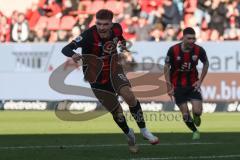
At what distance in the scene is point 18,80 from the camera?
2538 cm

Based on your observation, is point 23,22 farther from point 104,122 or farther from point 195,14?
point 104,122

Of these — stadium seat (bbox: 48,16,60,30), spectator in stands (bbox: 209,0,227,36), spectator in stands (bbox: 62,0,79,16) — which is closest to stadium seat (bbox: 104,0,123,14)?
spectator in stands (bbox: 62,0,79,16)

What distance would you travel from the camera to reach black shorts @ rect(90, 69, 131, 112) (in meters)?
12.2

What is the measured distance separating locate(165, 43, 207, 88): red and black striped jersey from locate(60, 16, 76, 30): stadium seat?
41.1 ft

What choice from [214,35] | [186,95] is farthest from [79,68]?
[186,95]

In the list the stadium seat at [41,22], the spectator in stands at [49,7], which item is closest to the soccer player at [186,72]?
the stadium seat at [41,22]

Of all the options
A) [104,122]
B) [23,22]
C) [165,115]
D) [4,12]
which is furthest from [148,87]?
[4,12]

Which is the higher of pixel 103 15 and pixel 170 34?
pixel 103 15

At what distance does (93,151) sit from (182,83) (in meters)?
4.03

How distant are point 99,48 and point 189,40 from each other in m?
3.70

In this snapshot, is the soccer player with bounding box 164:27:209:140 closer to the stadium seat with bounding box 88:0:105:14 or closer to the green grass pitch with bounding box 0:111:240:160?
the green grass pitch with bounding box 0:111:240:160

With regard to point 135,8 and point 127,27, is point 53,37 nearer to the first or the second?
point 127,27

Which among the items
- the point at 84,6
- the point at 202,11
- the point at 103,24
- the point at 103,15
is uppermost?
the point at 103,15

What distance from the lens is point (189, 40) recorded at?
1554 centimetres
